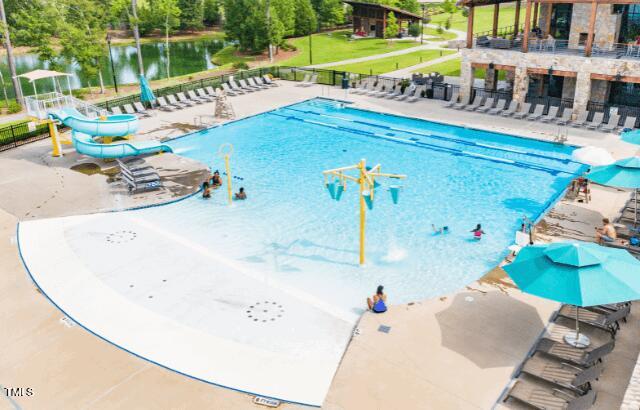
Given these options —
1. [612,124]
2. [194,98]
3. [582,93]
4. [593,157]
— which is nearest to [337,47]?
[194,98]

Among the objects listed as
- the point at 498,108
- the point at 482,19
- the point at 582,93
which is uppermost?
the point at 482,19

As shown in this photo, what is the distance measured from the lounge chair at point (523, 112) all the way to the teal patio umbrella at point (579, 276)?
20.3 meters

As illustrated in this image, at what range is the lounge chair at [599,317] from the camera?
12.3 meters

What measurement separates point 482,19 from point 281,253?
258 feet

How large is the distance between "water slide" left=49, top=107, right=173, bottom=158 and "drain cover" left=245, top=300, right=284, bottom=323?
490 inches

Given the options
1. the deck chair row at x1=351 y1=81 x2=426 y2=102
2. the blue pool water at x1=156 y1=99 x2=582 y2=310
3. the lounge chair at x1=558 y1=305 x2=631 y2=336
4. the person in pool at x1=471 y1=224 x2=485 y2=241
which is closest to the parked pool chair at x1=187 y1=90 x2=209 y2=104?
the blue pool water at x1=156 y1=99 x2=582 y2=310

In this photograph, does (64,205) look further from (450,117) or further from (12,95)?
(12,95)

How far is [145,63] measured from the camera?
67.6 meters

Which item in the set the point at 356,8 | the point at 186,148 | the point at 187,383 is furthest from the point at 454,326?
the point at 356,8

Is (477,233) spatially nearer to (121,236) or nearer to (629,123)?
(121,236)

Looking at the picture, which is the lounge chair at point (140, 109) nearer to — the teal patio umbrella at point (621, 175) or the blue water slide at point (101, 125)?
the blue water slide at point (101, 125)

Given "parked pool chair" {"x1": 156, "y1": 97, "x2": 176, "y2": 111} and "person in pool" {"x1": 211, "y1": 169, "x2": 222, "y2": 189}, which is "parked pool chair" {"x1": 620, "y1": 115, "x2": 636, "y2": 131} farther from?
"parked pool chair" {"x1": 156, "y1": 97, "x2": 176, "y2": 111}

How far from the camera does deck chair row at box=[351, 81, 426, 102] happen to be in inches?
1421

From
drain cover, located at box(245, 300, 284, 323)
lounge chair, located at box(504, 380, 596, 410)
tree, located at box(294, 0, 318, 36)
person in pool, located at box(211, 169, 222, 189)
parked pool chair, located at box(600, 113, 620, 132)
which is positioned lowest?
drain cover, located at box(245, 300, 284, 323)
